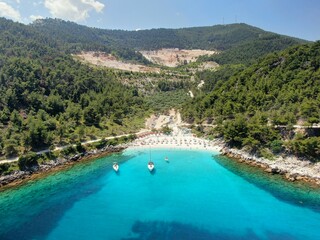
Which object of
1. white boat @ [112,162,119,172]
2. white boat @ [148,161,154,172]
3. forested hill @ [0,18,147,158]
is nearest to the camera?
white boat @ [148,161,154,172]

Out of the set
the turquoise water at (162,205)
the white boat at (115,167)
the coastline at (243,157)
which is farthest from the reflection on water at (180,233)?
the white boat at (115,167)

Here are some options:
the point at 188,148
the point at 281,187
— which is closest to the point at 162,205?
the point at 281,187

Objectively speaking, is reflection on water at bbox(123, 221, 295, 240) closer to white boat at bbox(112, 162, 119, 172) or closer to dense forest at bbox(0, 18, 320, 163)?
white boat at bbox(112, 162, 119, 172)

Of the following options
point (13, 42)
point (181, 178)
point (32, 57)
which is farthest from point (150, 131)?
point (13, 42)

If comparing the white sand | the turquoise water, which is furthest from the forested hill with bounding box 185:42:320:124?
the turquoise water

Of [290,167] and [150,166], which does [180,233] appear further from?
[290,167]

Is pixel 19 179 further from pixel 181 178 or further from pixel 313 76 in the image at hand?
pixel 313 76
